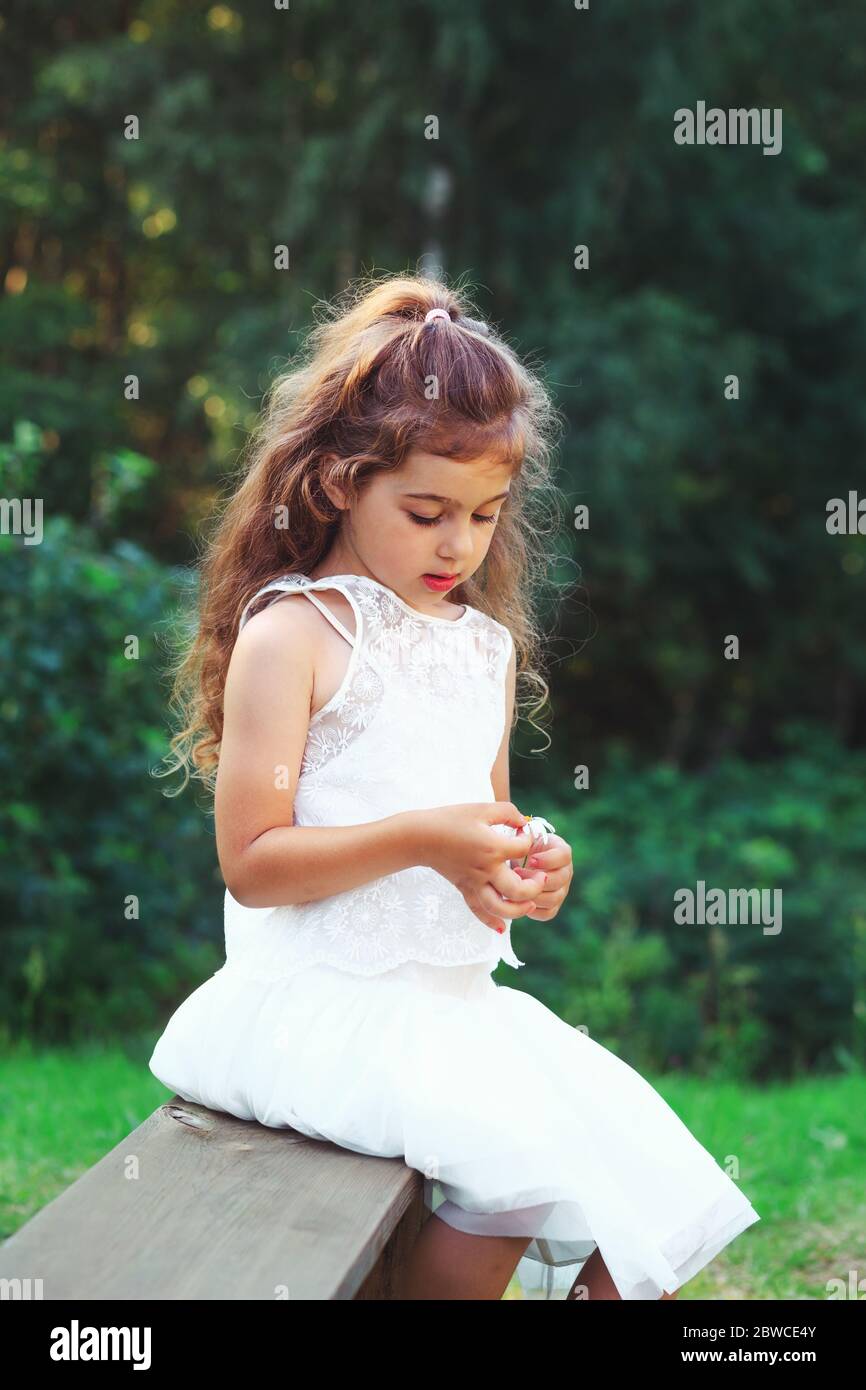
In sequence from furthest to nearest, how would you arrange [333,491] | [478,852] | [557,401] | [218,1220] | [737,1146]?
1. [557,401]
2. [737,1146]
3. [333,491]
4. [478,852]
5. [218,1220]

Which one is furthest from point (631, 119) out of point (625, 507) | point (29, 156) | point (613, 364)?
point (29, 156)

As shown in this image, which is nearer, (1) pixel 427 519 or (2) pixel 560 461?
(1) pixel 427 519

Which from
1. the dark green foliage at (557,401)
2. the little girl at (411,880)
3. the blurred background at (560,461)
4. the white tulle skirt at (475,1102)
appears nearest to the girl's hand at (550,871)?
the little girl at (411,880)

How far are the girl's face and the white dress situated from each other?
0.05 meters

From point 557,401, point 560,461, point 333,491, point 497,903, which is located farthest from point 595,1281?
point 557,401

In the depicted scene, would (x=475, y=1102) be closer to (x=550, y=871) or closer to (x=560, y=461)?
(x=550, y=871)

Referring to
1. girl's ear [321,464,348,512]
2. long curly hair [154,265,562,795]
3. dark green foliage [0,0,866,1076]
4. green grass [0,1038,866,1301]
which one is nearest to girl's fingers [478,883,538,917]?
long curly hair [154,265,562,795]

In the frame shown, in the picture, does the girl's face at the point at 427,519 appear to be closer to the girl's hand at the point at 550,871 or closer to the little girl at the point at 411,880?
the little girl at the point at 411,880

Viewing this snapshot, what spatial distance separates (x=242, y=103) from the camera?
7.70 meters

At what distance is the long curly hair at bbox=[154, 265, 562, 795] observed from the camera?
1.90 m

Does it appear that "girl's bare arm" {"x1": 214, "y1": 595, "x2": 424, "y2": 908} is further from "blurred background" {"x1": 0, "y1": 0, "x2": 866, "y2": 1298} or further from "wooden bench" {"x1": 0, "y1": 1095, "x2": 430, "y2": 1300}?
"blurred background" {"x1": 0, "y1": 0, "x2": 866, "y2": 1298}

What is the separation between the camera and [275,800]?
181 centimetres

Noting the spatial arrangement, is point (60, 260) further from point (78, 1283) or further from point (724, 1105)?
point (78, 1283)

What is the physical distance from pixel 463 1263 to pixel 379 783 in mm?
620
